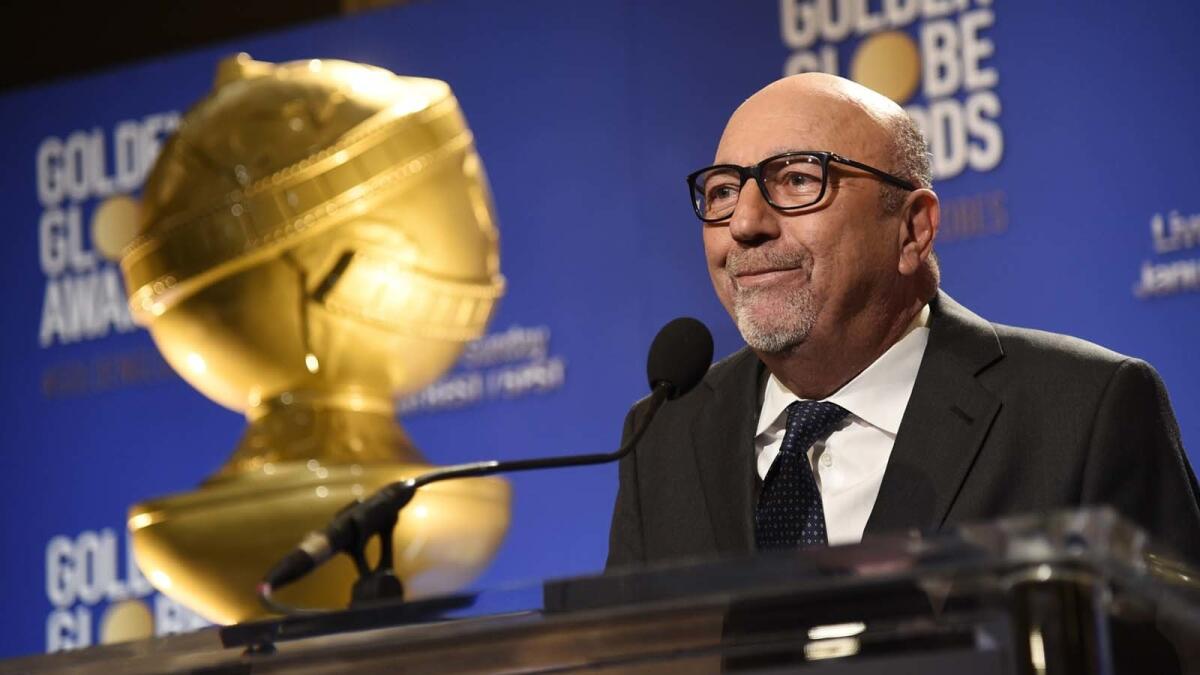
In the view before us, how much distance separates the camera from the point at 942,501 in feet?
5.61

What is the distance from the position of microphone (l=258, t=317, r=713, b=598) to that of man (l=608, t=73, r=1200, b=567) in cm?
23

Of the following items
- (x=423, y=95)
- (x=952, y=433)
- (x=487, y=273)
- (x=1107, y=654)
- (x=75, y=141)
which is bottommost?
(x=1107, y=654)

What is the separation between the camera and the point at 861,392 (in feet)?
6.09

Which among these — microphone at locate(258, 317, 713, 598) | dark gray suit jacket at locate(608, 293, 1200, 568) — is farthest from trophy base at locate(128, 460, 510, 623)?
microphone at locate(258, 317, 713, 598)

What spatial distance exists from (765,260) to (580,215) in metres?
1.56

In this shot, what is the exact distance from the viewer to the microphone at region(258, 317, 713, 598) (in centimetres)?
139

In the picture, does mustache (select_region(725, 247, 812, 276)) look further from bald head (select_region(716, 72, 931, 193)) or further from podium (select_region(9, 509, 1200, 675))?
podium (select_region(9, 509, 1200, 675))

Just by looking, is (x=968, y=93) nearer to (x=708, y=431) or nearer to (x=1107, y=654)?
(x=708, y=431)

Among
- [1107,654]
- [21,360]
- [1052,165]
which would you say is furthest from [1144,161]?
[21,360]

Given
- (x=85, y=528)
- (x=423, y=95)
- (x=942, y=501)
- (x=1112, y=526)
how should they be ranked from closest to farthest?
(x=1112, y=526) → (x=942, y=501) → (x=423, y=95) → (x=85, y=528)

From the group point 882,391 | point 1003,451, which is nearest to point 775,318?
point 882,391

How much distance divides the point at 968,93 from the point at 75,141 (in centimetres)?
211

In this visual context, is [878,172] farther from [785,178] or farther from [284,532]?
[284,532]

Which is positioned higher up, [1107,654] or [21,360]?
[21,360]
